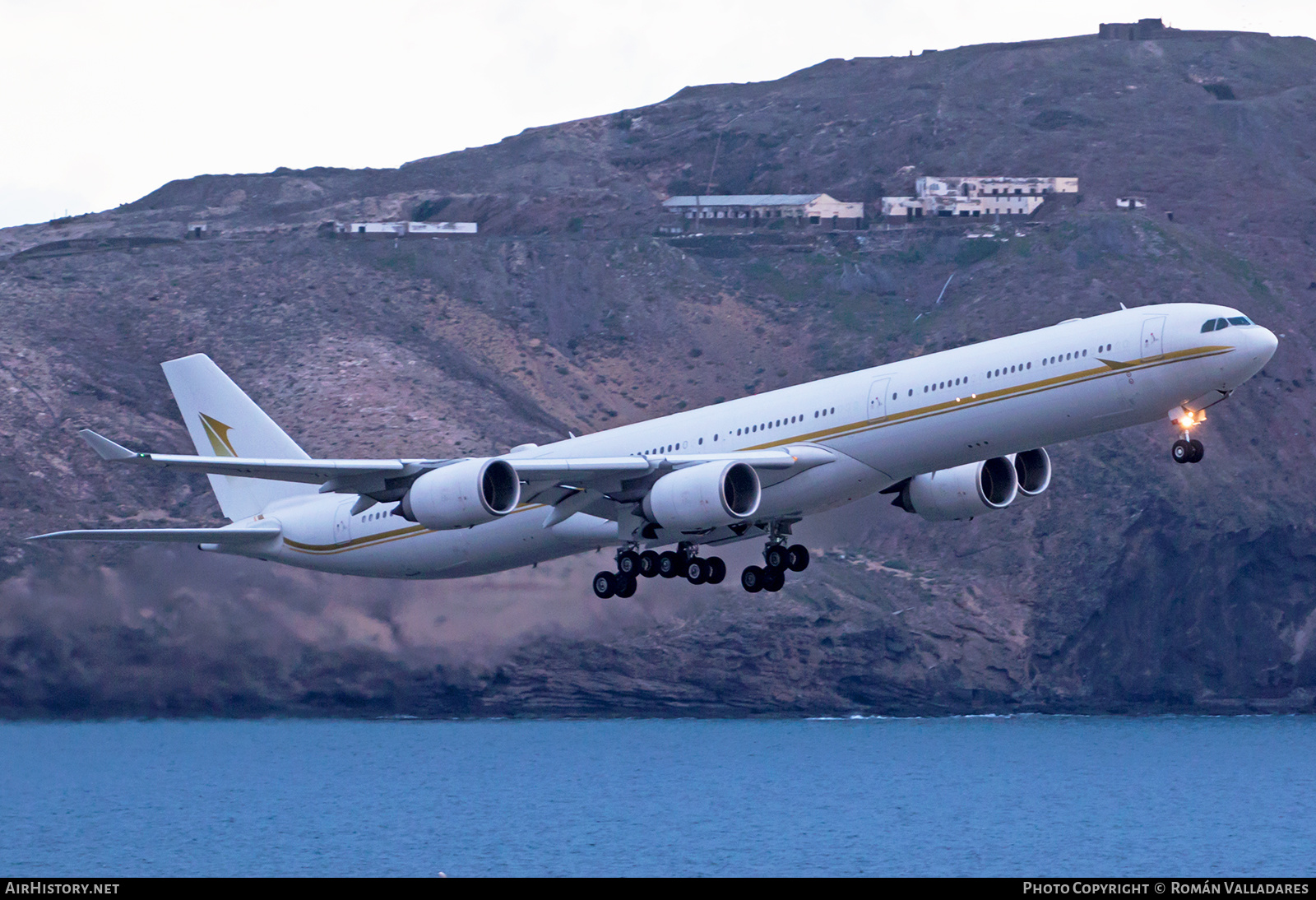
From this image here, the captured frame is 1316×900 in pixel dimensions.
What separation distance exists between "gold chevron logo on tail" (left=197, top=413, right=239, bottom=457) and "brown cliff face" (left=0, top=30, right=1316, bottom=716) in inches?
842

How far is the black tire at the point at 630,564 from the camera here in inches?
1853

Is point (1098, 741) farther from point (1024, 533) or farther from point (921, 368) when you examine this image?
point (921, 368)

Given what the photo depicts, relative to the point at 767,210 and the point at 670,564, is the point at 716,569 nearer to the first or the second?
the point at 670,564

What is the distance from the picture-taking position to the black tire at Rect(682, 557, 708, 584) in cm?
4688

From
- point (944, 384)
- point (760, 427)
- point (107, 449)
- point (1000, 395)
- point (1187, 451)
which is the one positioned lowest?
point (1187, 451)

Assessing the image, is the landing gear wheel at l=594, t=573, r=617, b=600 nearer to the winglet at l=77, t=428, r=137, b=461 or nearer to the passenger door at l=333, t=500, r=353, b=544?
the passenger door at l=333, t=500, r=353, b=544

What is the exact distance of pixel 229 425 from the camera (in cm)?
5559

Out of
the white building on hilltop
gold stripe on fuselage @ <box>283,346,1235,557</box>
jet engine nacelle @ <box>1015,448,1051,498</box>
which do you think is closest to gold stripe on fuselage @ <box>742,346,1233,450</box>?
gold stripe on fuselage @ <box>283,346,1235,557</box>

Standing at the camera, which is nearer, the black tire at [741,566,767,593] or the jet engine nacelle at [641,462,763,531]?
the jet engine nacelle at [641,462,763,531]

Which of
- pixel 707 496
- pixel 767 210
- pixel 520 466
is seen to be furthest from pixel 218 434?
pixel 767 210

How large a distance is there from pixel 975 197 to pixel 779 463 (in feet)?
399

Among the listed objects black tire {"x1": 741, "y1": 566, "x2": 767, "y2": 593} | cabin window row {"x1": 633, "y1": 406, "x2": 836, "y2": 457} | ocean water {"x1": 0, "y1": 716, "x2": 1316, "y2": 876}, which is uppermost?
cabin window row {"x1": 633, "y1": 406, "x2": 836, "y2": 457}

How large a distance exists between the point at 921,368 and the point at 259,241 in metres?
116

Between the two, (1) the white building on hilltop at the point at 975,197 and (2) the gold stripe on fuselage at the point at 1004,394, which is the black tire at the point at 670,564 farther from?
(1) the white building on hilltop at the point at 975,197
